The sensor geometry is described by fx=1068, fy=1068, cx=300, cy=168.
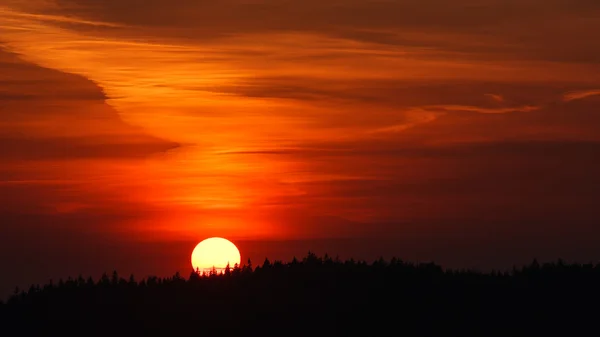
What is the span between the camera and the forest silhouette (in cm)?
2047

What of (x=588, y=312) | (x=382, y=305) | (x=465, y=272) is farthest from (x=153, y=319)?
(x=588, y=312)

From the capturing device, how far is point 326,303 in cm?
2098

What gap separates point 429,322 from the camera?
66.9ft

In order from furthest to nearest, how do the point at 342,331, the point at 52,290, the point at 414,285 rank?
the point at 52,290 → the point at 414,285 → the point at 342,331

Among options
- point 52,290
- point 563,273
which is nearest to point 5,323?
point 52,290

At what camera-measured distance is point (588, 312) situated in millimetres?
21281

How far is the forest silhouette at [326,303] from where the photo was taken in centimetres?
2047

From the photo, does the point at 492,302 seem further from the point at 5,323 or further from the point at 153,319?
the point at 5,323

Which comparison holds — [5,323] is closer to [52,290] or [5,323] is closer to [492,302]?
[52,290]

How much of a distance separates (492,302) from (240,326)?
5.08 meters

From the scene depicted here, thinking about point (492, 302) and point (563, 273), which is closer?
point (492, 302)

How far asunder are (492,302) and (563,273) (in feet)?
8.59

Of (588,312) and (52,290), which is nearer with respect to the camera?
(588,312)

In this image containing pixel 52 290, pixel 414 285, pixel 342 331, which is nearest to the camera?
pixel 342 331
